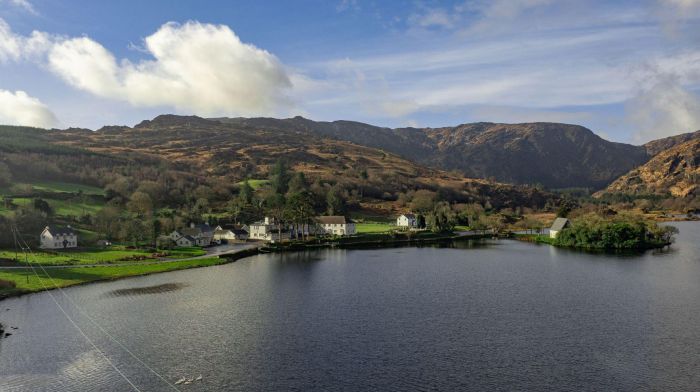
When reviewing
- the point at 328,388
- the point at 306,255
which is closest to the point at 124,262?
the point at 306,255

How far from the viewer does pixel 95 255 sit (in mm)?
94312

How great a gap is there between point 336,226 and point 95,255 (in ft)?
231

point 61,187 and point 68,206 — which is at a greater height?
point 61,187

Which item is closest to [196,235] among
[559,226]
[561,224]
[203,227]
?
[203,227]

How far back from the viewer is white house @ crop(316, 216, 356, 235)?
14762 cm

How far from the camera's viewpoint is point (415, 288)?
233 ft

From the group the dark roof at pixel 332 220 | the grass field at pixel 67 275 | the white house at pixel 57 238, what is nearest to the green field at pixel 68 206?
the white house at pixel 57 238

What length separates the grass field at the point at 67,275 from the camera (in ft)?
224

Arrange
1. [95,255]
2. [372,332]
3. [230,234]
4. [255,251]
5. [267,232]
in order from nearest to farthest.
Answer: [372,332] < [95,255] < [255,251] < [230,234] < [267,232]

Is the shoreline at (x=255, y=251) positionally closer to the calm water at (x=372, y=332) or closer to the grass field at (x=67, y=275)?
the grass field at (x=67, y=275)

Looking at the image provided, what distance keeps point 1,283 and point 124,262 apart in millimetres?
23016

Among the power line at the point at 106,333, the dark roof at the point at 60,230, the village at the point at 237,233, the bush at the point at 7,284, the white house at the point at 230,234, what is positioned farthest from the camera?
the white house at the point at 230,234

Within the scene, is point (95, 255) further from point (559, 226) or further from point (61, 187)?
point (559, 226)

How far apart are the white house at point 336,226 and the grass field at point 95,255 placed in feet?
156
